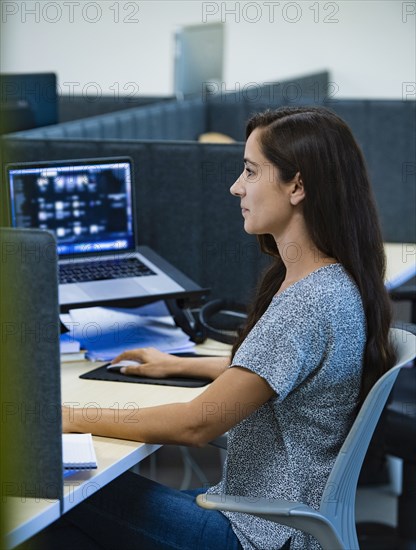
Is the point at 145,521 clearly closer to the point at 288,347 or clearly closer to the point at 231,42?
the point at 288,347

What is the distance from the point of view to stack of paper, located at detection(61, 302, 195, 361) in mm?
1818

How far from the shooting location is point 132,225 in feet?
6.61

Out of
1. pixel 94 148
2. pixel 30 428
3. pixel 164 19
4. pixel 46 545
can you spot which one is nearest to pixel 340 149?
pixel 30 428

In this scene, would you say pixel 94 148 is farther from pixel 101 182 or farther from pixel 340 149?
pixel 340 149

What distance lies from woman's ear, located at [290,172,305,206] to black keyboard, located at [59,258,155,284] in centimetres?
69

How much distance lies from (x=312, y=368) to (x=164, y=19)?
466 centimetres

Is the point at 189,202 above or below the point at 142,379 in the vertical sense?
above

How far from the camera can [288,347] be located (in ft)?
4.07

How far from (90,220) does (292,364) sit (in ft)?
2.85

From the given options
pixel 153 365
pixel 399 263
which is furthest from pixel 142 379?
pixel 399 263

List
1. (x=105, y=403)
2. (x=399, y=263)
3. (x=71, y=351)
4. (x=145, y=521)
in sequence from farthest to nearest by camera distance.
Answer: (x=399, y=263)
(x=71, y=351)
(x=105, y=403)
(x=145, y=521)

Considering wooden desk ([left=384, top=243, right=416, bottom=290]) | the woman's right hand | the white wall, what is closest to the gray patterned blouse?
the woman's right hand

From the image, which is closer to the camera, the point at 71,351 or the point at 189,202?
the point at 71,351

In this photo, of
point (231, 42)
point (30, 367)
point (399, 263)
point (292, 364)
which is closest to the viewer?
point (30, 367)
